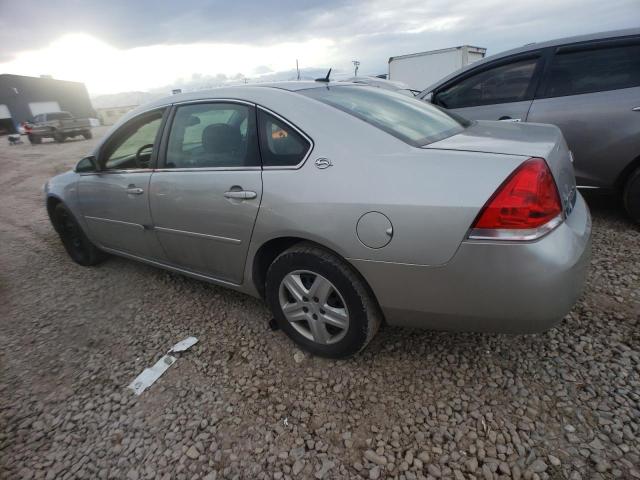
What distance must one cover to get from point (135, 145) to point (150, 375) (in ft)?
5.89

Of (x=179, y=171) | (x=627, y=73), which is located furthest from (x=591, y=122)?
(x=179, y=171)

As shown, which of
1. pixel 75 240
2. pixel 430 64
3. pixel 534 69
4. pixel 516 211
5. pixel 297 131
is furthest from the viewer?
pixel 430 64

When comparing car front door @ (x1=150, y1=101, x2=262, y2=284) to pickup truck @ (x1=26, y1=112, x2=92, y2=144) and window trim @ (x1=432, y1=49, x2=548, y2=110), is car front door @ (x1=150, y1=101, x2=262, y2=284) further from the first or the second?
pickup truck @ (x1=26, y1=112, x2=92, y2=144)

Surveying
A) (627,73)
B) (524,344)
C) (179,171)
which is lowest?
(524,344)

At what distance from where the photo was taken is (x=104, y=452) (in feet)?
5.92

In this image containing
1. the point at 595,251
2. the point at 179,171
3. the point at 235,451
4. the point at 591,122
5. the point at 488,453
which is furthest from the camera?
the point at 591,122

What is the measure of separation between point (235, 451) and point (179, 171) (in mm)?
1725

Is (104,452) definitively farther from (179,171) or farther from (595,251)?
(595,251)

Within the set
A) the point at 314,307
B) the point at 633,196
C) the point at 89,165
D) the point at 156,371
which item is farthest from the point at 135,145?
the point at 633,196

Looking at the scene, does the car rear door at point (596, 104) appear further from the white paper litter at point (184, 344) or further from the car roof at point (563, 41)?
the white paper litter at point (184, 344)

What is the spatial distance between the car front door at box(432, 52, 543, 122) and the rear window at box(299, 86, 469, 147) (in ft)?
5.09

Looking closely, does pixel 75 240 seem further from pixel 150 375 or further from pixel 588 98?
pixel 588 98

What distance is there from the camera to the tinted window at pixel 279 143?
1.99m

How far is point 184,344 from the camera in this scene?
2484 millimetres
